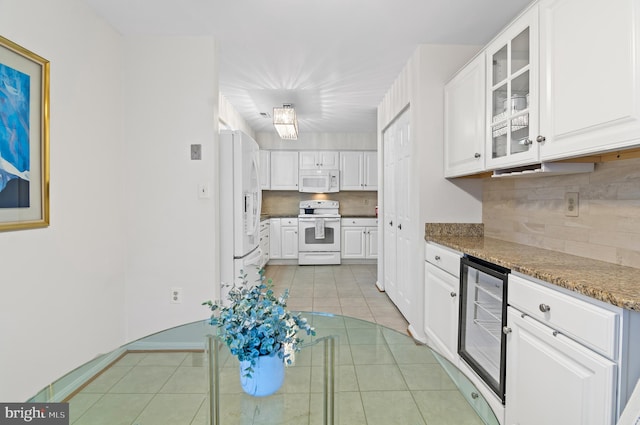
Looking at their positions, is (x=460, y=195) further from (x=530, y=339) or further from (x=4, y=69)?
(x=4, y=69)

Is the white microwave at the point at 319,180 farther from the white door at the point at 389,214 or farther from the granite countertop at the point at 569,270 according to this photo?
the granite countertop at the point at 569,270

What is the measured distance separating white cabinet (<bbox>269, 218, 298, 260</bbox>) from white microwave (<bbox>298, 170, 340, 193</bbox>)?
2.27 feet

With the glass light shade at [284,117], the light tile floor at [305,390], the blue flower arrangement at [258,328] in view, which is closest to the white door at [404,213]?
the glass light shade at [284,117]

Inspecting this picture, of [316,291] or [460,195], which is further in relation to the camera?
[316,291]

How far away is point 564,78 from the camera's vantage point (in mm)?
1509

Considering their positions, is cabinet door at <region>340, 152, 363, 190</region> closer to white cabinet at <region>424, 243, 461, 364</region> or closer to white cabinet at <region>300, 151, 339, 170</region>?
white cabinet at <region>300, 151, 339, 170</region>

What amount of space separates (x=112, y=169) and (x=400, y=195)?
250 cm

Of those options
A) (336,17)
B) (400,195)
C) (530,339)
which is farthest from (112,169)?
(530,339)

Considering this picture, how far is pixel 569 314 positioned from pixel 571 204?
92cm

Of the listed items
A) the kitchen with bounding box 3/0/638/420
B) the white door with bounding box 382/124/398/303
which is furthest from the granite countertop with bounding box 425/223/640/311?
the white door with bounding box 382/124/398/303

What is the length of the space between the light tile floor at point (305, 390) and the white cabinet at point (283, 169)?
16.1 feet

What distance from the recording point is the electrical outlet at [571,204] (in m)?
1.87

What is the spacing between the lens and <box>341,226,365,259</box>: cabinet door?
20.3 feet

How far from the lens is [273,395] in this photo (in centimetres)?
93
